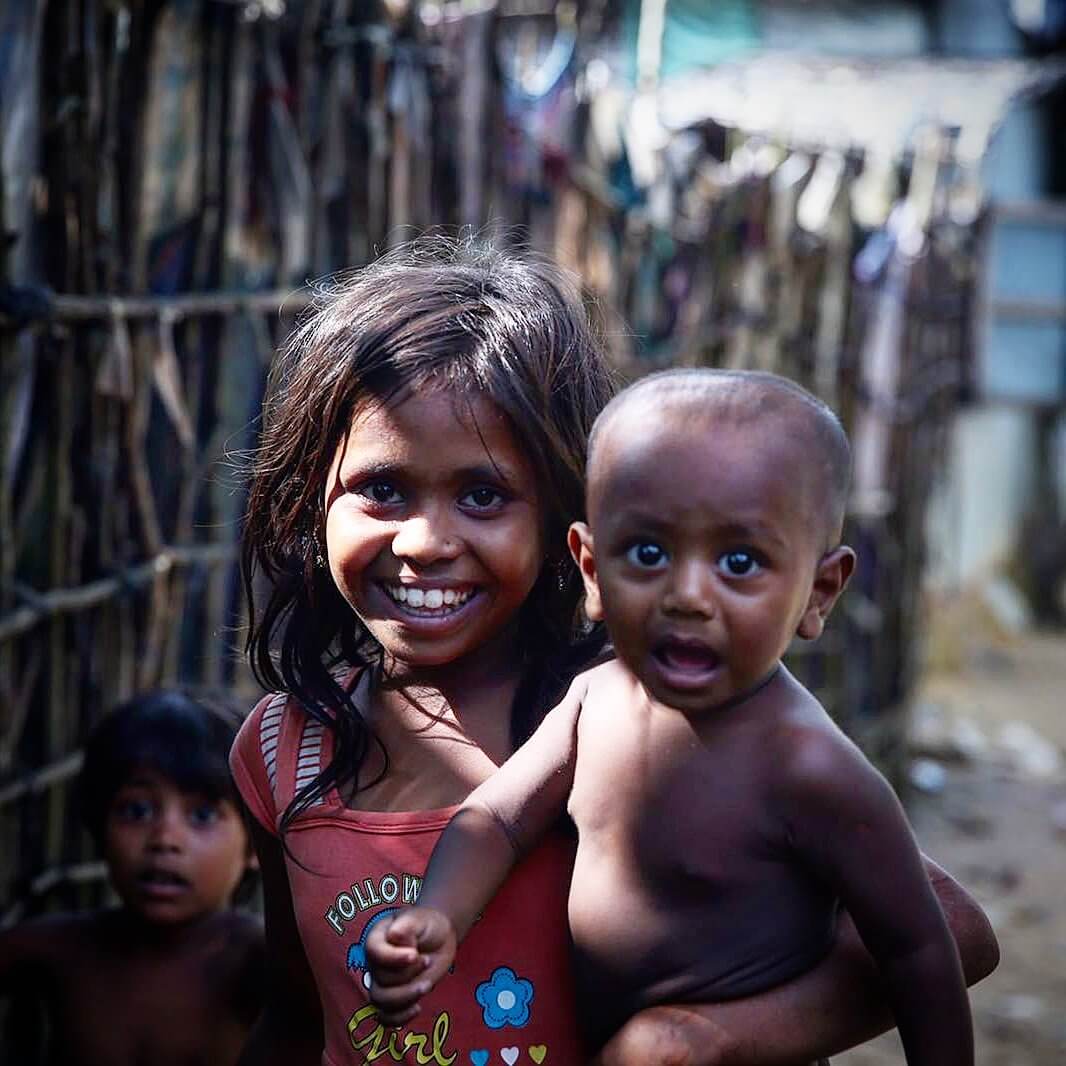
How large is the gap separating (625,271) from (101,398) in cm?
288

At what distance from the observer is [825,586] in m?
1.52

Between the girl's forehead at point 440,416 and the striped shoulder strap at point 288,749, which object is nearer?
the girl's forehead at point 440,416

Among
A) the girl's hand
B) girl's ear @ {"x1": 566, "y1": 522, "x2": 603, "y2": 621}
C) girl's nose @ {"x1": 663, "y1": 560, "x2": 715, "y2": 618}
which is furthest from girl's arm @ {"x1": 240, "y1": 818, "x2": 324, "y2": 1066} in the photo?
girl's nose @ {"x1": 663, "y1": 560, "x2": 715, "y2": 618}

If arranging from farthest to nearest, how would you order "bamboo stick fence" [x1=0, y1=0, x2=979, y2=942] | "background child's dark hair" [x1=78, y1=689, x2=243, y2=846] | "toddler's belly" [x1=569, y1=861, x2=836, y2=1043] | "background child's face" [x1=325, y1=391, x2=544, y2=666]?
"bamboo stick fence" [x1=0, y1=0, x2=979, y2=942] → "background child's dark hair" [x1=78, y1=689, x2=243, y2=846] → "background child's face" [x1=325, y1=391, x2=544, y2=666] → "toddler's belly" [x1=569, y1=861, x2=836, y2=1043]

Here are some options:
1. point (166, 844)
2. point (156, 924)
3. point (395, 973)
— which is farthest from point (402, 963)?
point (156, 924)

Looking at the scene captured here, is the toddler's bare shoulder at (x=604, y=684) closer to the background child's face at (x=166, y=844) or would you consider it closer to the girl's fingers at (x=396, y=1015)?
the girl's fingers at (x=396, y=1015)

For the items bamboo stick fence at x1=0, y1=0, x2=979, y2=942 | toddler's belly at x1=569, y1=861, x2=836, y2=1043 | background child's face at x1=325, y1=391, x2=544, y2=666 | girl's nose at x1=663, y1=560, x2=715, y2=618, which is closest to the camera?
girl's nose at x1=663, y1=560, x2=715, y2=618

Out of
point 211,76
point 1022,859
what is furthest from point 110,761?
point 1022,859

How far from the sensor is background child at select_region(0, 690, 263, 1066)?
2.62m

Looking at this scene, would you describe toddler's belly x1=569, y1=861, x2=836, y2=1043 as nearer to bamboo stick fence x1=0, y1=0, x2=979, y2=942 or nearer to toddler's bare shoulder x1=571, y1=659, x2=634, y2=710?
toddler's bare shoulder x1=571, y1=659, x2=634, y2=710

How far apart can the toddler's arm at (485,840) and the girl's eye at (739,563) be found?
248 millimetres

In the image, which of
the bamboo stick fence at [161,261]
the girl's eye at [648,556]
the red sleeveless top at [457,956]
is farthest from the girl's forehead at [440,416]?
the bamboo stick fence at [161,261]

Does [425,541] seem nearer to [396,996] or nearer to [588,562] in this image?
[588,562]

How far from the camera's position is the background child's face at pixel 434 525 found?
1633 millimetres
